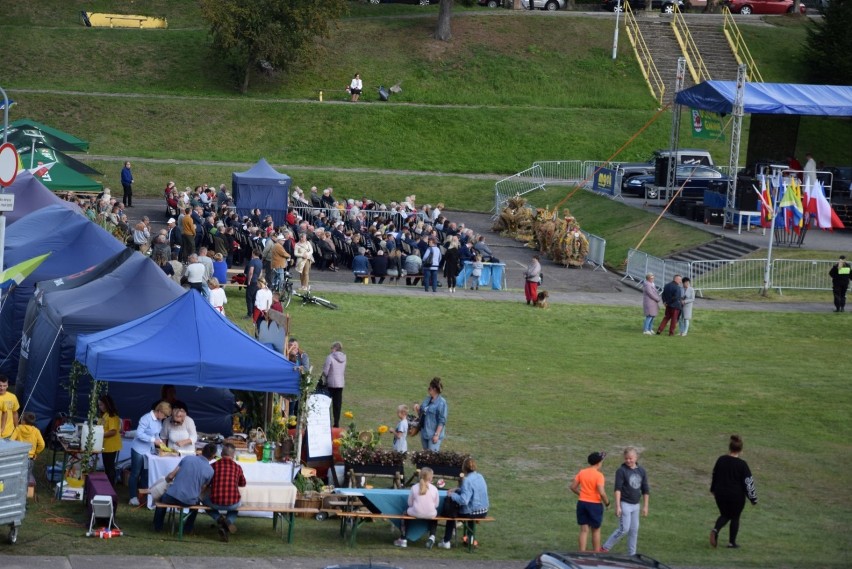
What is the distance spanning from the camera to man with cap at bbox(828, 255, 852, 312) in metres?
30.9

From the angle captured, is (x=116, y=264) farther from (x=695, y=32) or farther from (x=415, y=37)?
(x=695, y=32)

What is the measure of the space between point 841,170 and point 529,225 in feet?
Answer: 40.6

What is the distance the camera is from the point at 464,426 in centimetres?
2008

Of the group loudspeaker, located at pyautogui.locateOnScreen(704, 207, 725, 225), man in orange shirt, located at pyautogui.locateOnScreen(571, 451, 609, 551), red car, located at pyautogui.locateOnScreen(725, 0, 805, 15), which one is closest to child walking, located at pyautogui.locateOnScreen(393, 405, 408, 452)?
man in orange shirt, located at pyautogui.locateOnScreen(571, 451, 609, 551)

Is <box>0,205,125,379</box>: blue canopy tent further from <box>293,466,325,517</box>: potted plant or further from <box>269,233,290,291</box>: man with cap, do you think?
<box>293,466,325,517</box>: potted plant

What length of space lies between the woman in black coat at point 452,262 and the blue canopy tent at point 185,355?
16.2 m

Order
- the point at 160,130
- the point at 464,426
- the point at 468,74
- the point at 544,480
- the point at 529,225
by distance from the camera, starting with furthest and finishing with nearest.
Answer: the point at 468,74 < the point at 160,130 < the point at 529,225 < the point at 464,426 < the point at 544,480

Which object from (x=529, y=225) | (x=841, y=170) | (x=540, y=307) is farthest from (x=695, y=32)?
(x=540, y=307)

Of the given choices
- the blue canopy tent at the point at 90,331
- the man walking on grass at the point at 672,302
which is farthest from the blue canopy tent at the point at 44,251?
the man walking on grass at the point at 672,302

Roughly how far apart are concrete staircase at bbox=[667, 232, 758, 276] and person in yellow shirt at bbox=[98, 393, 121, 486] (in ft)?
72.8

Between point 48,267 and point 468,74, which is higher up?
point 468,74

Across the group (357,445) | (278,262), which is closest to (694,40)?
(278,262)

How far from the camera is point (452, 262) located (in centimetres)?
3241

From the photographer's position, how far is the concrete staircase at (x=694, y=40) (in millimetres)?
62719
